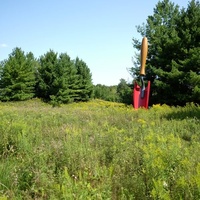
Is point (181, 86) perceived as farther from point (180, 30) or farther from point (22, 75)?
point (22, 75)

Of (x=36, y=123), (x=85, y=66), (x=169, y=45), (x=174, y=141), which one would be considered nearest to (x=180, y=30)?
(x=169, y=45)

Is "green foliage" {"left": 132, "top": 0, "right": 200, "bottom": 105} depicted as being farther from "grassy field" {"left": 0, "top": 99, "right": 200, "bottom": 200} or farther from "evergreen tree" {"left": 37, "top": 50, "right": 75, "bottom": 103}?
"evergreen tree" {"left": 37, "top": 50, "right": 75, "bottom": 103}

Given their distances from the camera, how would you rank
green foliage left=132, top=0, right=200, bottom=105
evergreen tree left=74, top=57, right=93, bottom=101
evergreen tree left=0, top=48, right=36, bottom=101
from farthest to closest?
evergreen tree left=74, top=57, right=93, bottom=101 → evergreen tree left=0, top=48, right=36, bottom=101 → green foliage left=132, top=0, right=200, bottom=105

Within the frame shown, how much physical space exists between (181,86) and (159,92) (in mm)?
1762

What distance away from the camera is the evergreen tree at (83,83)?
4263cm

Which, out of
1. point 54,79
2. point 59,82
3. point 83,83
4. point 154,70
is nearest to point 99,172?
point 154,70

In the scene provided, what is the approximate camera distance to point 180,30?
1978 centimetres

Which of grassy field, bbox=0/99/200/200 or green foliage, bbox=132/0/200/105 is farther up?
green foliage, bbox=132/0/200/105

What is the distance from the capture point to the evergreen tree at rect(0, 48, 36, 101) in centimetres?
3634

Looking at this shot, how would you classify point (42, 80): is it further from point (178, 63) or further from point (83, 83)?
point (178, 63)

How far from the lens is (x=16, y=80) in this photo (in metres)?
37.1

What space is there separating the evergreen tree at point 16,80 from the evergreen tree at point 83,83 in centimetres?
766

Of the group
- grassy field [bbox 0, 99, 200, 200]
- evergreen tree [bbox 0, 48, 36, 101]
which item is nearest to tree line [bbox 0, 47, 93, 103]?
evergreen tree [bbox 0, 48, 36, 101]

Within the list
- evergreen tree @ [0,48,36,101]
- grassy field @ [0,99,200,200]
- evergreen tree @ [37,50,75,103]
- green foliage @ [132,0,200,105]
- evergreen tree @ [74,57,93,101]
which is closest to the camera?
grassy field @ [0,99,200,200]
